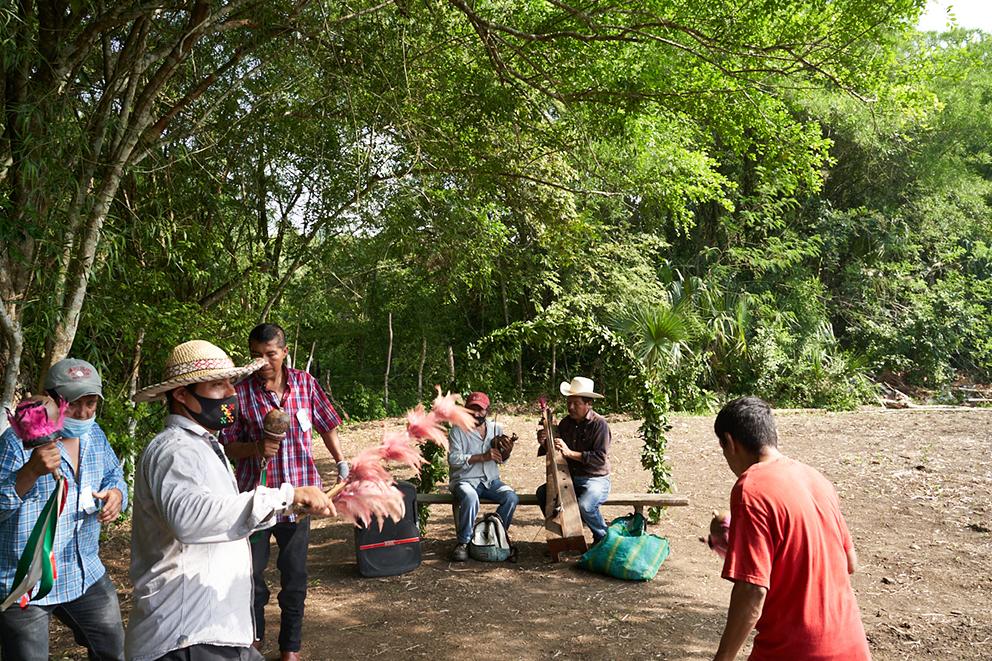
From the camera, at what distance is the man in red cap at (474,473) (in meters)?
7.03

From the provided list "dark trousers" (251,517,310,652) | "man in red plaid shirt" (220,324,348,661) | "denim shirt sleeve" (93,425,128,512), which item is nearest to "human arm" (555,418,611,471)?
"man in red plaid shirt" (220,324,348,661)

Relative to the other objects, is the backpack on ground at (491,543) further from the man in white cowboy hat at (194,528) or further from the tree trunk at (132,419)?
the man in white cowboy hat at (194,528)

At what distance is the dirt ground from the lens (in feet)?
16.8

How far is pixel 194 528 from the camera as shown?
2.37m

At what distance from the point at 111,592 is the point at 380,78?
224 inches

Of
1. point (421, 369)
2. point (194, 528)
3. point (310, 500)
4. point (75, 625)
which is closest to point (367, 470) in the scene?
point (310, 500)

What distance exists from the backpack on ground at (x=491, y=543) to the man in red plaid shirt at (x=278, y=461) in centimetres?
259

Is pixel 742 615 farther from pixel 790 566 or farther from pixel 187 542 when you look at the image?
pixel 187 542

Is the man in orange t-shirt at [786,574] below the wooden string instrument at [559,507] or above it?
above

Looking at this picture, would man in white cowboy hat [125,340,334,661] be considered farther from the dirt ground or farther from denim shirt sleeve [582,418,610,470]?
denim shirt sleeve [582,418,610,470]

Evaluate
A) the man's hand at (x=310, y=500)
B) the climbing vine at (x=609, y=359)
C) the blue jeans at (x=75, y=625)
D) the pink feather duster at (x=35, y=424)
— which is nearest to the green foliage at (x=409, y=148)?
the climbing vine at (x=609, y=359)

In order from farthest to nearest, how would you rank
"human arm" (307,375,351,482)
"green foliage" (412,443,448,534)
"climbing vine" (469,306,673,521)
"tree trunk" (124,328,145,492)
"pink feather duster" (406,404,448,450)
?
"climbing vine" (469,306,673,521) → "green foliage" (412,443,448,534) → "tree trunk" (124,328,145,492) → "human arm" (307,375,351,482) → "pink feather duster" (406,404,448,450)

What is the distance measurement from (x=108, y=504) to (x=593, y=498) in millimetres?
4256

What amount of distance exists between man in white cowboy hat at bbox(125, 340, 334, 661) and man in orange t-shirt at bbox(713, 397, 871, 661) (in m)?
1.34
